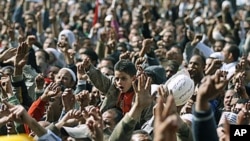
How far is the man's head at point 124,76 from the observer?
839 centimetres

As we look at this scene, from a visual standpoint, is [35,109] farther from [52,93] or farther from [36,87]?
[36,87]

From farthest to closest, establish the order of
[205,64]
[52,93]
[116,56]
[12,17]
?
[12,17]
[116,56]
[205,64]
[52,93]

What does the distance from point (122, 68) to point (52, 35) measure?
700cm

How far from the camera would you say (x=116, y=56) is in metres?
11.9

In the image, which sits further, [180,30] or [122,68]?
[180,30]

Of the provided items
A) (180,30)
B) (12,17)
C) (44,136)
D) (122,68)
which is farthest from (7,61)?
(12,17)

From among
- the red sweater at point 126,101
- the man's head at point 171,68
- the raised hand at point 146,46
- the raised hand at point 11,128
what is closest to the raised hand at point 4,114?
the raised hand at point 11,128

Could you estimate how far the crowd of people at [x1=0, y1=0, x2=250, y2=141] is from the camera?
5793 millimetres

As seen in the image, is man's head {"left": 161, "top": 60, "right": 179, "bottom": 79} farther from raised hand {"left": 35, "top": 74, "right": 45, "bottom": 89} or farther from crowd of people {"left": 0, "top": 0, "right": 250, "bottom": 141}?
raised hand {"left": 35, "top": 74, "right": 45, "bottom": 89}

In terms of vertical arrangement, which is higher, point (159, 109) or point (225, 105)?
point (159, 109)

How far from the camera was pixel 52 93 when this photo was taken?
25.3 feet

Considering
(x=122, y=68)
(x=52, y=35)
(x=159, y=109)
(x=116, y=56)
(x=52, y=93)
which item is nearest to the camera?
(x=159, y=109)

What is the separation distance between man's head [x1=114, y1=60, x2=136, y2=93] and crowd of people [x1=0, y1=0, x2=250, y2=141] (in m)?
0.01

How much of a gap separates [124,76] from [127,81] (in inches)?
2.5
